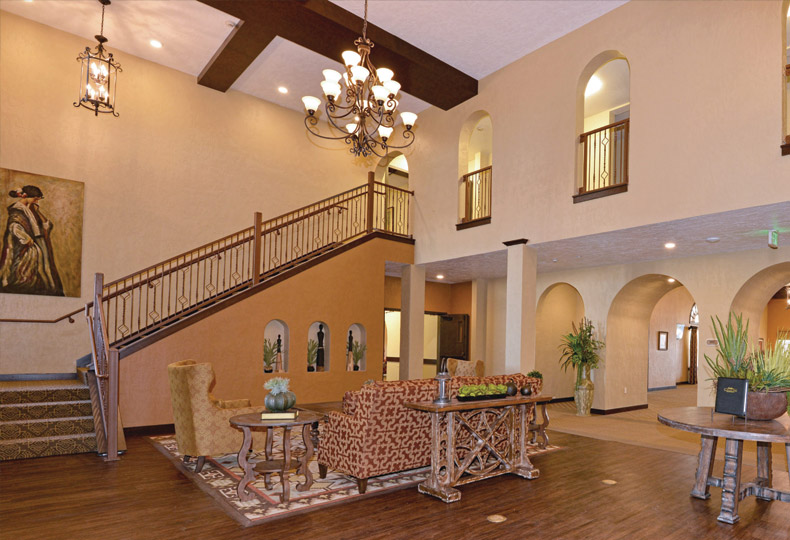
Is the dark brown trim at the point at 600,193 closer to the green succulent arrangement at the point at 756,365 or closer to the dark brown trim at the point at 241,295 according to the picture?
the green succulent arrangement at the point at 756,365

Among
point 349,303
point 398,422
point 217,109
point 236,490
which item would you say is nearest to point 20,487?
point 236,490

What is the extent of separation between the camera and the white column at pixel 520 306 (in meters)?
8.00

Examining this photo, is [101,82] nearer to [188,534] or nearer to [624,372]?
[188,534]

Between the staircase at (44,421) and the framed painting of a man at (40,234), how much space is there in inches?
72.4

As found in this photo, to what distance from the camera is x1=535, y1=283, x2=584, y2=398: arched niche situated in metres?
11.9

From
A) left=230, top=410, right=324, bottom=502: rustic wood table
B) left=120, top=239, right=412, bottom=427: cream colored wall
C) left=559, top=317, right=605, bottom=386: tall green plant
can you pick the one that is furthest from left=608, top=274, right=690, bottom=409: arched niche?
left=230, top=410, right=324, bottom=502: rustic wood table

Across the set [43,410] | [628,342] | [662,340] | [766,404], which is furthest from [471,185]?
[662,340]

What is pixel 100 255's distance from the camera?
327 inches

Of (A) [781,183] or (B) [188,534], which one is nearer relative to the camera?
(B) [188,534]

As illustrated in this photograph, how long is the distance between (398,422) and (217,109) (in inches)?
301

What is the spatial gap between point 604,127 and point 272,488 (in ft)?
20.6

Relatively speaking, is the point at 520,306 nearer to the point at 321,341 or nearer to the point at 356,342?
the point at 356,342

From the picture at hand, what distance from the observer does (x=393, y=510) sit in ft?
14.1

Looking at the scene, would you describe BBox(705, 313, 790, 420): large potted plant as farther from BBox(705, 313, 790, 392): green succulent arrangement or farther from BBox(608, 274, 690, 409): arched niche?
BBox(608, 274, 690, 409): arched niche
